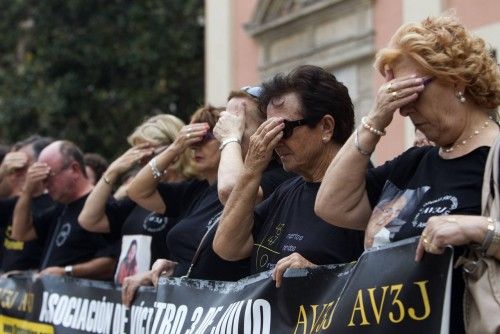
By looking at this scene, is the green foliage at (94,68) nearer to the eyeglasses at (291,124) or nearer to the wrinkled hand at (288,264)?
the eyeglasses at (291,124)

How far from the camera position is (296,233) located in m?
4.35

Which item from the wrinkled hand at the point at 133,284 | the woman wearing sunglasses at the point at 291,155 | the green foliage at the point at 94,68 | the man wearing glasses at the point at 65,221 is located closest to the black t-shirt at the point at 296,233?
the woman wearing sunglasses at the point at 291,155

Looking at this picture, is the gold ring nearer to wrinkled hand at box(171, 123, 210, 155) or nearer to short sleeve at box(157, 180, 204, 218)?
wrinkled hand at box(171, 123, 210, 155)

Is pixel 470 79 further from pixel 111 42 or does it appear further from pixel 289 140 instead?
pixel 111 42

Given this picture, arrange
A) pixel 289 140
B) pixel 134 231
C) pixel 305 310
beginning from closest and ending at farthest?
pixel 305 310, pixel 289 140, pixel 134 231

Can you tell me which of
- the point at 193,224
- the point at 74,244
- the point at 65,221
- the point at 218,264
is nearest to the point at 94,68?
the point at 65,221

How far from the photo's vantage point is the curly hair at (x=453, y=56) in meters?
3.65

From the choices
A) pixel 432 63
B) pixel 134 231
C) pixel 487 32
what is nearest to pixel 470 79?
pixel 432 63

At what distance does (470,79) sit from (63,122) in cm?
1714

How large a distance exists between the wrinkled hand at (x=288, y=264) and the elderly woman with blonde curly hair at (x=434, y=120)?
34 cm

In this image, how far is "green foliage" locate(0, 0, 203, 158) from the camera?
20.1 metres

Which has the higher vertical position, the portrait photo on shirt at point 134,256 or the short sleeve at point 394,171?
the short sleeve at point 394,171

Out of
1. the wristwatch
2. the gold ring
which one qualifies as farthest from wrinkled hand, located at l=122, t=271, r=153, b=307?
the gold ring

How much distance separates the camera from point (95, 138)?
2048 centimetres
